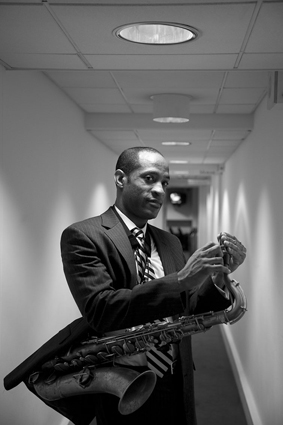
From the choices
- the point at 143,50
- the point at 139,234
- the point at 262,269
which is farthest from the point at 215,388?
the point at 143,50

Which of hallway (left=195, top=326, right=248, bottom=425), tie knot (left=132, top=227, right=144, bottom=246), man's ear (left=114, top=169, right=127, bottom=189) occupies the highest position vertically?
man's ear (left=114, top=169, right=127, bottom=189)

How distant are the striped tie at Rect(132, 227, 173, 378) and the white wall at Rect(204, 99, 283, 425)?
1341 mm

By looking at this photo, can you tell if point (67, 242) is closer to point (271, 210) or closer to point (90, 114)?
point (271, 210)

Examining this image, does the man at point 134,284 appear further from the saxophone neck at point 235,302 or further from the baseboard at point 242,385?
the baseboard at point 242,385

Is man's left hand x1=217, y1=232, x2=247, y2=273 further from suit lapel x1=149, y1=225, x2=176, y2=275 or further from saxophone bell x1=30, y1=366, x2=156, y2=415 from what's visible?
saxophone bell x1=30, y1=366, x2=156, y2=415

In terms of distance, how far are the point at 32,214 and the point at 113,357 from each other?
151 centimetres

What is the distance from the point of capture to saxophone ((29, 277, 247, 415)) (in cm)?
195

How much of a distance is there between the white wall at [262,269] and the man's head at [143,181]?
5.23ft

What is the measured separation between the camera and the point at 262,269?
13.4 feet

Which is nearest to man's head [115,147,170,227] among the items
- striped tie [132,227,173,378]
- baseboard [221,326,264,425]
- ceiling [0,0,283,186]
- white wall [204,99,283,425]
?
striped tie [132,227,173,378]

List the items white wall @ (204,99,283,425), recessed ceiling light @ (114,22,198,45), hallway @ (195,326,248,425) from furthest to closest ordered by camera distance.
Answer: hallway @ (195,326,248,425), white wall @ (204,99,283,425), recessed ceiling light @ (114,22,198,45)

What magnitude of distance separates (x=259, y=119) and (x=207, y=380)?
2796 millimetres

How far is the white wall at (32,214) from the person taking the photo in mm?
2805

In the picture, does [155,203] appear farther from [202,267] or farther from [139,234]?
[202,267]
